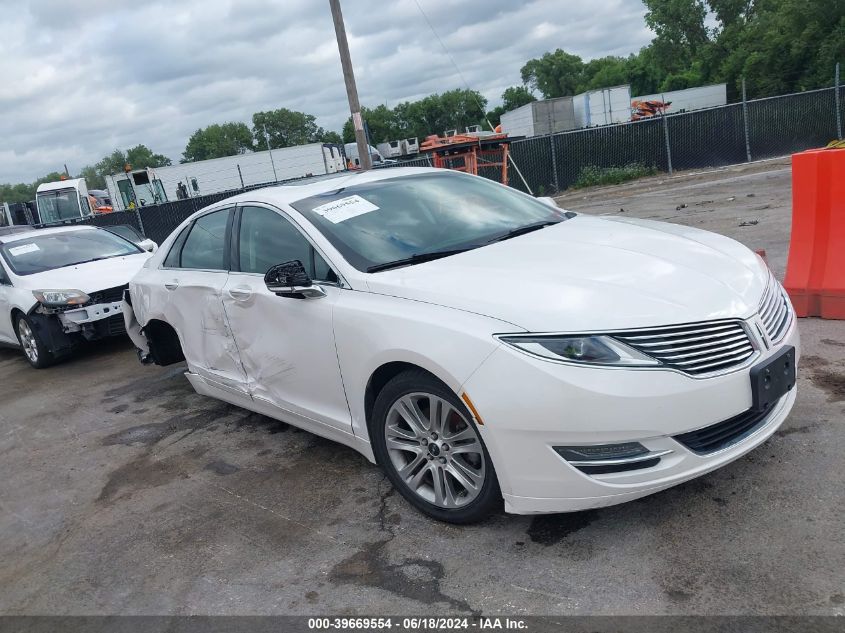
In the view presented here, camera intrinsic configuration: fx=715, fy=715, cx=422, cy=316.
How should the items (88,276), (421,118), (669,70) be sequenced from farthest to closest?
(421,118) → (669,70) → (88,276)

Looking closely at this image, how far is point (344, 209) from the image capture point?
4121mm

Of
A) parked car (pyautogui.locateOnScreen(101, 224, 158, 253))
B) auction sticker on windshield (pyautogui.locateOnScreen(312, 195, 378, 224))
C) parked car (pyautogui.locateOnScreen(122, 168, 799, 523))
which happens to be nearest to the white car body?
parked car (pyautogui.locateOnScreen(101, 224, 158, 253))

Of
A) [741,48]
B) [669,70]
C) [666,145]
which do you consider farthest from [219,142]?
[666,145]

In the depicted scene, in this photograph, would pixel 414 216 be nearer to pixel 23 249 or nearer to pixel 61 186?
pixel 23 249

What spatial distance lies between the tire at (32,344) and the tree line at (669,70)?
7.46 meters

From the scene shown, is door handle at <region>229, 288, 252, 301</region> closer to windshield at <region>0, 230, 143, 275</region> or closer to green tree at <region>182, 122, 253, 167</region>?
windshield at <region>0, 230, 143, 275</region>

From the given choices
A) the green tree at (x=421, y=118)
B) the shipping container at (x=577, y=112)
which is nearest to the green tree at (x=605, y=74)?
the green tree at (x=421, y=118)

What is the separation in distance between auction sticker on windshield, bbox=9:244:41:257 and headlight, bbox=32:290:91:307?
1267mm

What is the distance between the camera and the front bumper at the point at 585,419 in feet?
8.94

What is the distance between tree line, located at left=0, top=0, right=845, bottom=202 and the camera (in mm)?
45562

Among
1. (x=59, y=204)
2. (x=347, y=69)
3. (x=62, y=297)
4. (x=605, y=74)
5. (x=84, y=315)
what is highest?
(x=605, y=74)

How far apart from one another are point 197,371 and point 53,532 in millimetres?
1520

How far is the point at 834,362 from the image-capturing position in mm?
4578

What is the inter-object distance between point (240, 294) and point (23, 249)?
5889mm
